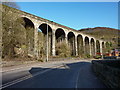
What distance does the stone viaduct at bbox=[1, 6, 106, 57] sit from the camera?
43.6m

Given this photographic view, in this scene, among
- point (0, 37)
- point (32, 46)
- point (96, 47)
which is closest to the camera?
point (0, 37)

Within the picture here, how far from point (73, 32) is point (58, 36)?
8.52 m

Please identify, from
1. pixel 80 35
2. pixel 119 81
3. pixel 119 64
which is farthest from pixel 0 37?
pixel 80 35

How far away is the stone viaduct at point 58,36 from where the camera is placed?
143ft

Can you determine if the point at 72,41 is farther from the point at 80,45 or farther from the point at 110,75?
the point at 110,75

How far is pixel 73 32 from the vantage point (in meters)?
69.8

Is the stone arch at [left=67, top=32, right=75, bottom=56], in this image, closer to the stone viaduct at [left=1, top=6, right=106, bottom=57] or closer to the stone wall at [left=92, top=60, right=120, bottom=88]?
the stone viaduct at [left=1, top=6, right=106, bottom=57]

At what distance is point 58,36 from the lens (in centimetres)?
6800

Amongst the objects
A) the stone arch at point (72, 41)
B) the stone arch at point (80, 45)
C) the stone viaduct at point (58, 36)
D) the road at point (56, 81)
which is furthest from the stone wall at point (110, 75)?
the stone arch at point (80, 45)

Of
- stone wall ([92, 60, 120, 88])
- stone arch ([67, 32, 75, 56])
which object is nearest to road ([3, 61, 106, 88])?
stone wall ([92, 60, 120, 88])

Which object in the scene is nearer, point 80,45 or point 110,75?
point 110,75

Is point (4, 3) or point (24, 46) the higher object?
point (4, 3)

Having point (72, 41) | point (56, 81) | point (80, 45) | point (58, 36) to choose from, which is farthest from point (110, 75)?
point (80, 45)

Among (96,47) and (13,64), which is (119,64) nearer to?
(13,64)
